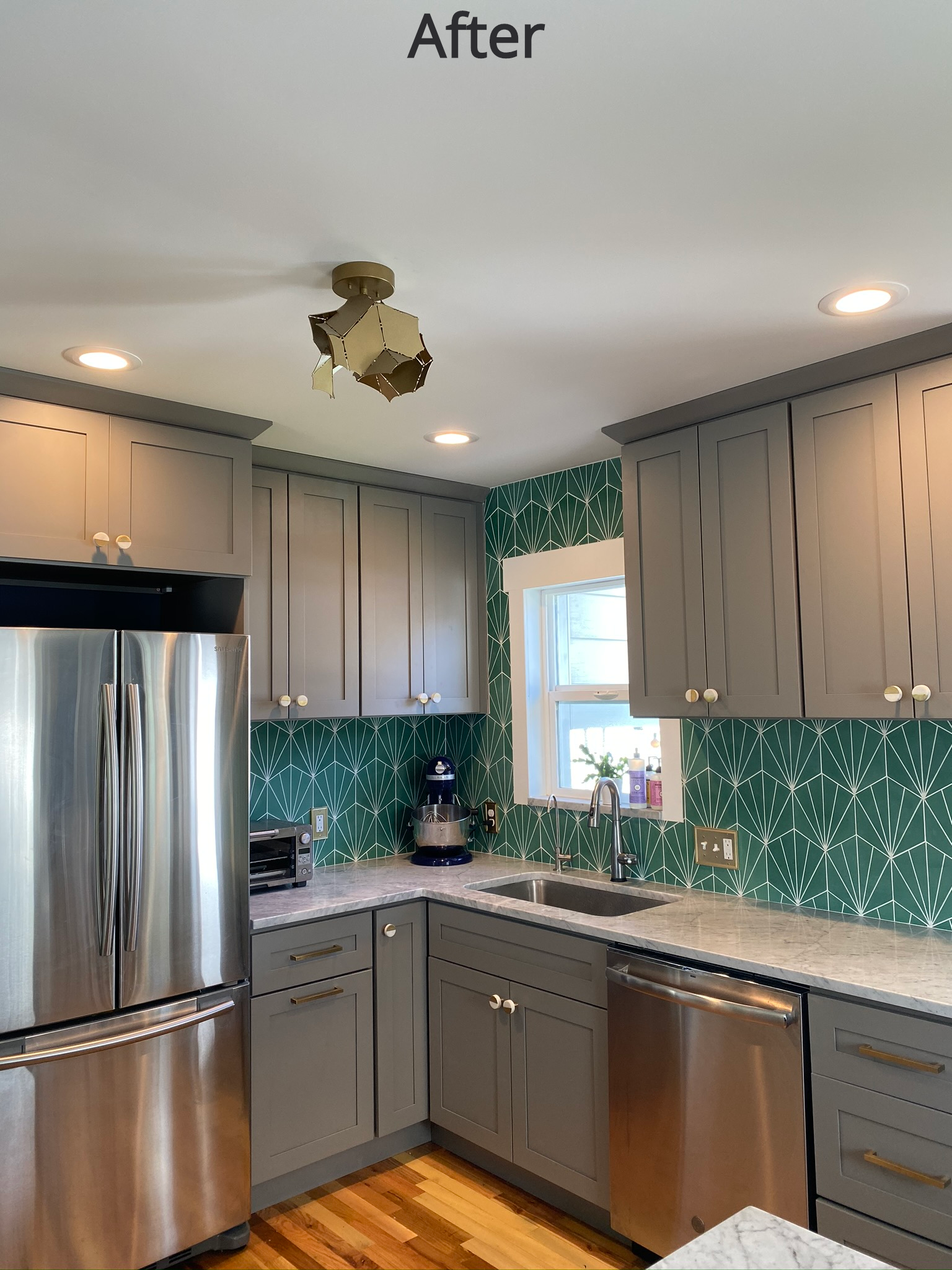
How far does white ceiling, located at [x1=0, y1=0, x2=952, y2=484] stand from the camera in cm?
124

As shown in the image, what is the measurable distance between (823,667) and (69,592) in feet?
7.60

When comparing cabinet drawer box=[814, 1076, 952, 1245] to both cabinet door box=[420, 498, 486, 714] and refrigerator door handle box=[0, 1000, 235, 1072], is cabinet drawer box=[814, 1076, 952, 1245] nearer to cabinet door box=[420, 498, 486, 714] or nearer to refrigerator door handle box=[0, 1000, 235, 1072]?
refrigerator door handle box=[0, 1000, 235, 1072]

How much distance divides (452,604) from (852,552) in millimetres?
1764

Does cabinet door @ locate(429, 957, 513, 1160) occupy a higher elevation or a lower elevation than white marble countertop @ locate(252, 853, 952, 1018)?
lower

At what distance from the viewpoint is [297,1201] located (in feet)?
9.30

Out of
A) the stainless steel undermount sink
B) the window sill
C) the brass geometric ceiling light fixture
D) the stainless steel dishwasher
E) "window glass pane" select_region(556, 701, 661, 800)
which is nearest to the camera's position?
the brass geometric ceiling light fixture

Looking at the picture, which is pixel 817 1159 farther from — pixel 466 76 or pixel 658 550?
pixel 466 76

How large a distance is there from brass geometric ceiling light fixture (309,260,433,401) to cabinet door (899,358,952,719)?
4.15ft

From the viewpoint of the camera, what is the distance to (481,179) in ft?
5.13

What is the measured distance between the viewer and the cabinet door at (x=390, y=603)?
3496 millimetres

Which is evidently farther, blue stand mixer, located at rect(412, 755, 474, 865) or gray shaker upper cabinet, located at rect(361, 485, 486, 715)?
blue stand mixer, located at rect(412, 755, 474, 865)

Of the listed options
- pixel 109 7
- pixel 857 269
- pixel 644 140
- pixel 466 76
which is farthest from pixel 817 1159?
pixel 109 7

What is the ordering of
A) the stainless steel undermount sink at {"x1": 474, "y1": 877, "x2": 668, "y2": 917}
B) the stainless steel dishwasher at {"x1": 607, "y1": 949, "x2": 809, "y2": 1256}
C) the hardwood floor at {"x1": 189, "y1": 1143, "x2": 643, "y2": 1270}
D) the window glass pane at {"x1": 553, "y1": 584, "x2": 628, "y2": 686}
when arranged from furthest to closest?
1. the window glass pane at {"x1": 553, "y1": 584, "x2": 628, "y2": 686}
2. the stainless steel undermount sink at {"x1": 474, "y1": 877, "x2": 668, "y2": 917}
3. the hardwood floor at {"x1": 189, "y1": 1143, "x2": 643, "y2": 1270}
4. the stainless steel dishwasher at {"x1": 607, "y1": 949, "x2": 809, "y2": 1256}

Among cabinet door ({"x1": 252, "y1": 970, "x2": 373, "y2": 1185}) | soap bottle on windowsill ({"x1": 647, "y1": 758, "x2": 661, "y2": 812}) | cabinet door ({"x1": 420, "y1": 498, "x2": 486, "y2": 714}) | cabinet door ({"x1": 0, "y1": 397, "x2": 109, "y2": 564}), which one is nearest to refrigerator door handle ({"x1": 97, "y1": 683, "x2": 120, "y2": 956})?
cabinet door ({"x1": 0, "y1": 397, "x2": 109, "y2": 564})
